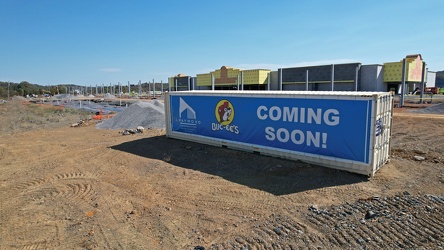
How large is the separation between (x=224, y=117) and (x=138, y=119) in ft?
33.2

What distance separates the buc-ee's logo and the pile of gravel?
7402 mm

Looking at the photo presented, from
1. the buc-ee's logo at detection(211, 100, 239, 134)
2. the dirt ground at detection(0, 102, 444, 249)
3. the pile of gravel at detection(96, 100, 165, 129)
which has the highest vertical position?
the buc-ee's logo at detection(211, 100, 239, 134)

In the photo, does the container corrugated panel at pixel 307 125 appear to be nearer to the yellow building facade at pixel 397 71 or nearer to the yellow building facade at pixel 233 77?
the yellow building facade at pixel 233 77

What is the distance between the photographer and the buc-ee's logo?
36.3 ft

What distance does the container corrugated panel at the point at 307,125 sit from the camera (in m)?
7.80

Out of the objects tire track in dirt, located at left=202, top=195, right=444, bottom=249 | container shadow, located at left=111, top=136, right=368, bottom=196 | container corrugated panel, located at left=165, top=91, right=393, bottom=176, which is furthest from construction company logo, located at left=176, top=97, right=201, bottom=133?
tire track in dirt, located at left=202, top=195, right=444, bottom=249

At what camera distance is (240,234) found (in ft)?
16.9

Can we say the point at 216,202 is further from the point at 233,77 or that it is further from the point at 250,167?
the point at 233,77

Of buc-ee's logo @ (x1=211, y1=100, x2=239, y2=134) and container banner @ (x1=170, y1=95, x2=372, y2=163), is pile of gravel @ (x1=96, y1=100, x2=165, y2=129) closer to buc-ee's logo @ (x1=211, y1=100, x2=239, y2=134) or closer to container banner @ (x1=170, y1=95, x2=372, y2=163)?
container banner @ (x1=170, y1=95, x2=372, y2=163)

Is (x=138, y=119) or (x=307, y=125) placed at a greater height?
(x=307, y=125)

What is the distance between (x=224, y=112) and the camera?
11.4 metres

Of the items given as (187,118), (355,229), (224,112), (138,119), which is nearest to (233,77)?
(138,119)

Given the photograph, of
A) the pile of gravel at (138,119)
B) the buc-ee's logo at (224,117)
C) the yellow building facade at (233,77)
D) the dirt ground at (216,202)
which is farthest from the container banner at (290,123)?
the yellow building facade at (233,77)

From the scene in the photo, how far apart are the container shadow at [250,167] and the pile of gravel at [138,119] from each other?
602 centimetres
